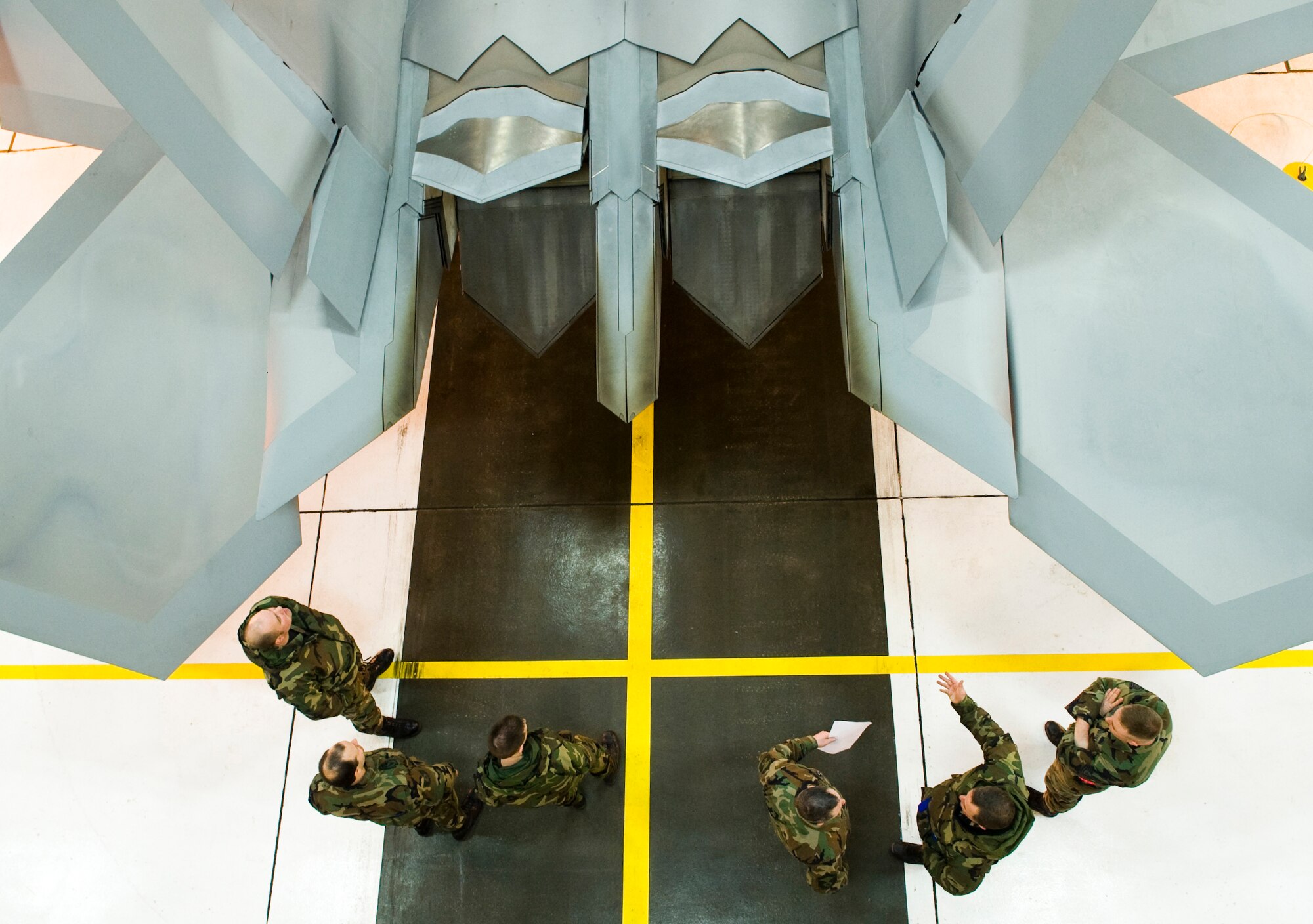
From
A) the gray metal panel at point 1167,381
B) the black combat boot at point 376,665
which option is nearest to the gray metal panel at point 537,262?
the gray metal panel at point 1167,381

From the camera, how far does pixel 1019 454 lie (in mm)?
3607

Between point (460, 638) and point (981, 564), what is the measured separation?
363cm

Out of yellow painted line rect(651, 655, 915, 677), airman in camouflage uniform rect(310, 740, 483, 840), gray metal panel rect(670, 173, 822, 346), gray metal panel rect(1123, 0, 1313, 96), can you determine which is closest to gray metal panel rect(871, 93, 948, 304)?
gray metal panel rect(670, 173, 822, 346)

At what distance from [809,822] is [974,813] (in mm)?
773

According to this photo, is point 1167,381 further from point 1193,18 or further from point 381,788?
point 381,788

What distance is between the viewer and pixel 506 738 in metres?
4.24

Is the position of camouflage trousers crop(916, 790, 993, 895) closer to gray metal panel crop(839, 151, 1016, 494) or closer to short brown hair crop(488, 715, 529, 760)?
gray metal panel crop(839, 151, 1016, 494)

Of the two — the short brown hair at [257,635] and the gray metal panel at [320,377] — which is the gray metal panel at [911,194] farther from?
the short brown hair at [257,635]

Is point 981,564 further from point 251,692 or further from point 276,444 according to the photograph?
point 251,692

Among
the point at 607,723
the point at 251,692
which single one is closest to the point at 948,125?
the point at 607,723

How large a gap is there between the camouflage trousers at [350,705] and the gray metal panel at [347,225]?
2319 mm

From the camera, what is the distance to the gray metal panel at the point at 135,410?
3.33m

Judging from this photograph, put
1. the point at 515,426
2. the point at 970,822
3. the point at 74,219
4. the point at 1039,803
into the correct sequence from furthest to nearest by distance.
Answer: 1. the point at 515,426
2. the point at 1039,803
3. the point at 970,822
4. the point at 74,219

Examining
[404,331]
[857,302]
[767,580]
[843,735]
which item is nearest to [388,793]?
[404,331]
